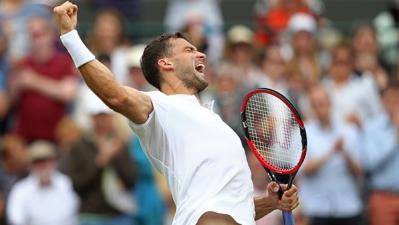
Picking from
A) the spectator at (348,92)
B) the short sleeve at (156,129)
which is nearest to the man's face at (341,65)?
the spectator at (348,92)

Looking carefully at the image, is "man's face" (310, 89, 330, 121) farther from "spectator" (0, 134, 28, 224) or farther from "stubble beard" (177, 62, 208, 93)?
"stubble beard" (177, 62, 208, 93)

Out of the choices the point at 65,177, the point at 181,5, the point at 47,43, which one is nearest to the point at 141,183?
the point at 65,177

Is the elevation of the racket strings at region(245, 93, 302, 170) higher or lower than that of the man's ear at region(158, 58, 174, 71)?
lower

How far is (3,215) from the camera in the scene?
12789mm

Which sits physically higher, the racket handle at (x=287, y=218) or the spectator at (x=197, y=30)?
the racket handle at (x=287, y=218)

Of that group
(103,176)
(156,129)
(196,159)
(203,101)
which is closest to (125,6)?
(203,101)

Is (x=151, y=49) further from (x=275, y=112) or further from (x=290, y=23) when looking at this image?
(x=290, y=23)

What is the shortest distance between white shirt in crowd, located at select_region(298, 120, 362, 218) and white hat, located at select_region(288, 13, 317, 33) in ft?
6.33

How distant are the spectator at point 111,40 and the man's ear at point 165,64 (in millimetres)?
5863

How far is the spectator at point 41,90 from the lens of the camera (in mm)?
13305

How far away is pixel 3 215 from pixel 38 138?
0.99 metres

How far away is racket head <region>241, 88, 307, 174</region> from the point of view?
7.83 meters

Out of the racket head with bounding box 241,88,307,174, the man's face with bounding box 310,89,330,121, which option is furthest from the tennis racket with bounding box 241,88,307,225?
the man's face with bounding box 310,89,330,121

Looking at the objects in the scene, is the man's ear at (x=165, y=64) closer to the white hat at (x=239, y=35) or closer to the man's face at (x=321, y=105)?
the man's face at (x=321, y=105)
